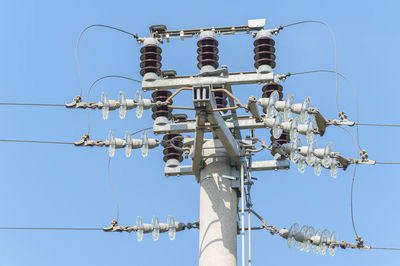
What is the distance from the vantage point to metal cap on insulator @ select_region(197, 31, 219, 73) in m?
22.1

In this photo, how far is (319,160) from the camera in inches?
845

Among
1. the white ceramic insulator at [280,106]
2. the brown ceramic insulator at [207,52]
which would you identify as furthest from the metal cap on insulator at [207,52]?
the white ceramic insulator at [280,106]

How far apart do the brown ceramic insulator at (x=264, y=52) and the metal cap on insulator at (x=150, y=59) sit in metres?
1.82

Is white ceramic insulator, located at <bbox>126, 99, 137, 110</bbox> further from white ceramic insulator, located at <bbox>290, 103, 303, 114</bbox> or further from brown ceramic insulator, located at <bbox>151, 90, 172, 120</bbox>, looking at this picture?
white ceramic insulator, located at <bbox>290, 103, 303, 114</bbox>

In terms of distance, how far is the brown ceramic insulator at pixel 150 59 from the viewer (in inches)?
885

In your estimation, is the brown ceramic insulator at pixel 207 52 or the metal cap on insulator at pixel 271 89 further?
the metal cap on insulator at pixel 271 89

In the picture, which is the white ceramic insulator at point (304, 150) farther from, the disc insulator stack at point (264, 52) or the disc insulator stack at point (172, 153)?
the disc insulator stack at point (172, 153)

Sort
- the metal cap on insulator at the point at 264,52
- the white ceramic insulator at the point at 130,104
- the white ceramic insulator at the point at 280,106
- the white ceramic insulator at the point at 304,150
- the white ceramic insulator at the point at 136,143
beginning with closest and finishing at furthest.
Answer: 1. the white ceramic insulator at the point at 280,106
2. the white ceramic insulator at the point at 304,150
3. the white ceramic insulator at the point at 130,104
4. the white ceramic insulator at the point at 136,143
5. the metal cap on insulator at the point at 264,52

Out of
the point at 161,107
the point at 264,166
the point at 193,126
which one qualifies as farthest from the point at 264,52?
the point at 161,107

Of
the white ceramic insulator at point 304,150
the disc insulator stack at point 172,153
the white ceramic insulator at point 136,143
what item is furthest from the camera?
the disc insulator stack at point 172,153

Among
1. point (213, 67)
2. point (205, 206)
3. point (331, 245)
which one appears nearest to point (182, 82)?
point (213, 67)

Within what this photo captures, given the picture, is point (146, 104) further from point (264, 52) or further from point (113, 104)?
point (264, 52)

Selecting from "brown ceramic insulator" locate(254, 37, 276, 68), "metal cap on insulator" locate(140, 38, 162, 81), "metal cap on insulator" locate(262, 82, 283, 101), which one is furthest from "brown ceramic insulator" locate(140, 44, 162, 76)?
"metal cap on insulator" locate(262, 82, 283, 101)

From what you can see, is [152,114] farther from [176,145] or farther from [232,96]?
Result: [232,96]
